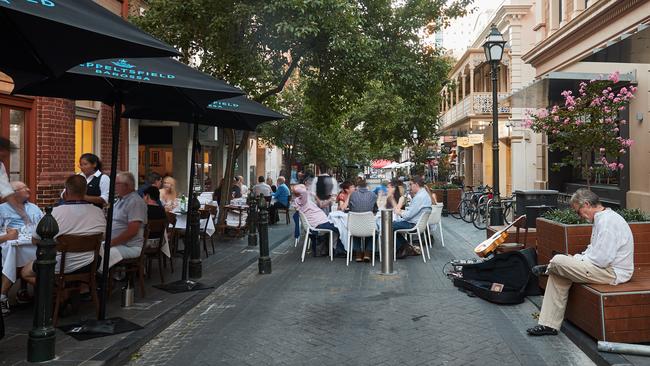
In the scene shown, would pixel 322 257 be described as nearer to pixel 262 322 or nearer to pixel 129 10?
pixel 262 322

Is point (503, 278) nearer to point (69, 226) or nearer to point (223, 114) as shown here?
point (69, 226)

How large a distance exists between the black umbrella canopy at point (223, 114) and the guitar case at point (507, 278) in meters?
4.61

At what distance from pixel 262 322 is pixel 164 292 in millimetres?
1982

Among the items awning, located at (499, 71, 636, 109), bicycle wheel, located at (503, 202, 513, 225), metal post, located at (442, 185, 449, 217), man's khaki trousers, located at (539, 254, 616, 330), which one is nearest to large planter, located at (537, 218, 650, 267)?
man's khaki trousers, located at (539, 254, 616, 330)

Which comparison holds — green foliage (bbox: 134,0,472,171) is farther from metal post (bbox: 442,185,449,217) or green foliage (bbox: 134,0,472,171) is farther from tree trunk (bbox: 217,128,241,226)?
metal post (bbox: 442,185,449,217)

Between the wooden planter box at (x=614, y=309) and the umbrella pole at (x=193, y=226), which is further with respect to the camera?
the umbrella pole at (x=193, y=226)

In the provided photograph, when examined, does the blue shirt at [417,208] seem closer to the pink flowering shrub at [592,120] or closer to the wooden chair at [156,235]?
the pink flowering shrub at [592,120]

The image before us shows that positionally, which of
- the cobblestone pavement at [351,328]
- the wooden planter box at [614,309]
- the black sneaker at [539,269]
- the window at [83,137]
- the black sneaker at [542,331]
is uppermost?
the window at [83,137]

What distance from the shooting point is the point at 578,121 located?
37.1 feet

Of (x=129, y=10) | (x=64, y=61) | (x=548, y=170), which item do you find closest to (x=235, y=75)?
(x=129, y=10)

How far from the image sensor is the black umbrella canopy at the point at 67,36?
3.60 m

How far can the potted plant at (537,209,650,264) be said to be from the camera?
6.06 meters

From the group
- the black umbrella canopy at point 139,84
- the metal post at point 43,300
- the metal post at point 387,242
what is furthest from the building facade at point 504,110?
the metal post at point 43,300

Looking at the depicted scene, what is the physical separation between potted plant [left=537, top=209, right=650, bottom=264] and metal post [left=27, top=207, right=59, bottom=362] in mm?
5247
